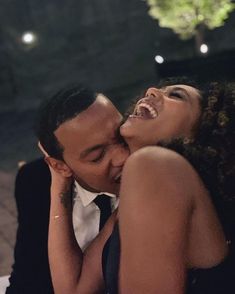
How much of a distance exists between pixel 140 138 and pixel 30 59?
6.84m

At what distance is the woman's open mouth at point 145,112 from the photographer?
188cm

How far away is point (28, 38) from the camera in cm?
825

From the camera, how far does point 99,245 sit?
2125mm

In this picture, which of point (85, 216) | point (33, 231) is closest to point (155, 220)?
point (85, 216)

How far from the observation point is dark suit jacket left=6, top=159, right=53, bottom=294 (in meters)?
2.41

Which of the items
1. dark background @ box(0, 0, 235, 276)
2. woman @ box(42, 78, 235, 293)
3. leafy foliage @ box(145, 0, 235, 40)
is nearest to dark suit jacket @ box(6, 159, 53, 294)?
woman @ box(42, 78, 235, 293)

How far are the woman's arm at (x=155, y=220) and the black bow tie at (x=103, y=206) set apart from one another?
74cm

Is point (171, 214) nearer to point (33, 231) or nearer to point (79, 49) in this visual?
point (33, 231)

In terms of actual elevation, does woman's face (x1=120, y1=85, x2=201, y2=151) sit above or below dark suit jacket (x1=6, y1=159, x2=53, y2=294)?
above

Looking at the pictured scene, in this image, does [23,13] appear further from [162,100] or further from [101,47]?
[162,100]

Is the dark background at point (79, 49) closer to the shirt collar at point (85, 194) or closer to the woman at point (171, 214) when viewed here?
the shirt collar at point (85, 194)

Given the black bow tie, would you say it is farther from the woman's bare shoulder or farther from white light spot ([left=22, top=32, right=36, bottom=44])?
white light spot ([left=22, top=32, right=36, bottom=44])

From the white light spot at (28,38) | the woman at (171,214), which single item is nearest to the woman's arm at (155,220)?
the woman at (171,214)

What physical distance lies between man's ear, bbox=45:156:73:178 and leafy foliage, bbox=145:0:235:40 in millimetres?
4072
